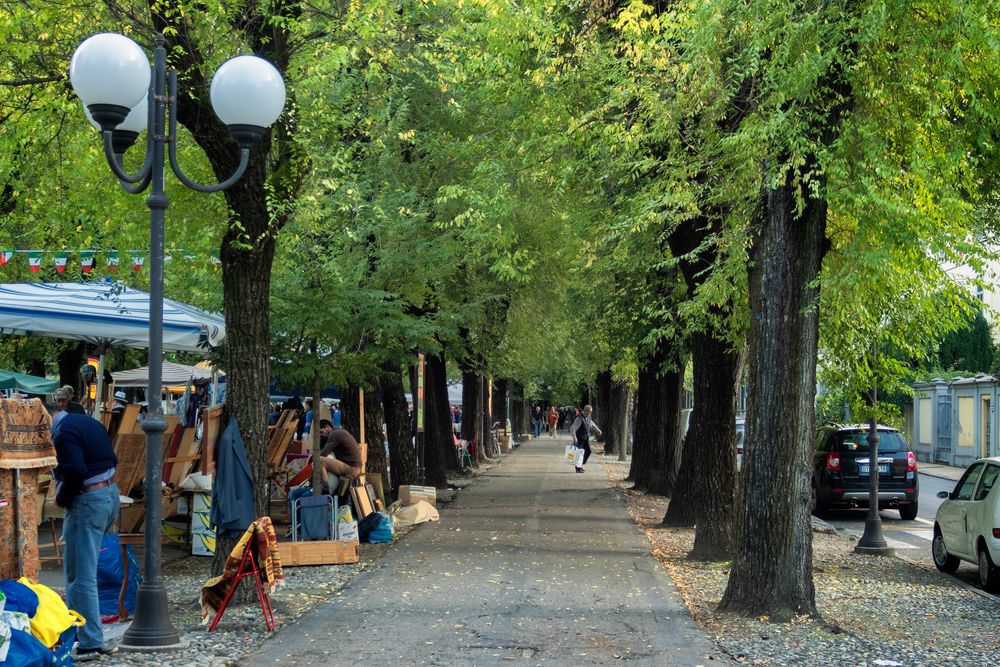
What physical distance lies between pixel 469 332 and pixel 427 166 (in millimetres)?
6574

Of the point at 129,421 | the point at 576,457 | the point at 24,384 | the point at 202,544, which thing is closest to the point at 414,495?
the point at 202,544

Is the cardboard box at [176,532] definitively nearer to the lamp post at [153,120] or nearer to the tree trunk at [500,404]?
the lamp post at [153,120]

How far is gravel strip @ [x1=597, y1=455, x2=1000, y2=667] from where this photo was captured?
867 cm

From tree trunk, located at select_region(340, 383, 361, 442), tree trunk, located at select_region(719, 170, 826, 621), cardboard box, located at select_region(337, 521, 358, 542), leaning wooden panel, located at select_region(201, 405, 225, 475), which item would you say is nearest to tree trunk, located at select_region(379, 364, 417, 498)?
tree trunk, located at select_region(340, 383, 361, 442)

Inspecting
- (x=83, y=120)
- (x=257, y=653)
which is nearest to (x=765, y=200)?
(x=257, y=653)

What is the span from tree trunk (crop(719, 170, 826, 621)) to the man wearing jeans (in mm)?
5450

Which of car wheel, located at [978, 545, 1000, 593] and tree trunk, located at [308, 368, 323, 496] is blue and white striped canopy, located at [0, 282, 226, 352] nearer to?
tree trunk, located at [308, 368, 323, 496]

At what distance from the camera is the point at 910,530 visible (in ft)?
65.6

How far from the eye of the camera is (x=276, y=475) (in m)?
18.2

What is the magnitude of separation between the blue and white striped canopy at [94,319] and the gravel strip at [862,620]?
21.3 feet

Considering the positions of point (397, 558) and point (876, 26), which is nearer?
point (876, 26)

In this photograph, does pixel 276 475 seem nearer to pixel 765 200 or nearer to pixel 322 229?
pixel 322 229

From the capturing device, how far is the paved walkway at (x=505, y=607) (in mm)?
8461

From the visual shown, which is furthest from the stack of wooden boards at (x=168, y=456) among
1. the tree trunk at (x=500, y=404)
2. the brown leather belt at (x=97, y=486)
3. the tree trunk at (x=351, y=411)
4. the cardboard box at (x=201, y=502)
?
the tree trunk at (x=500, y=404)
